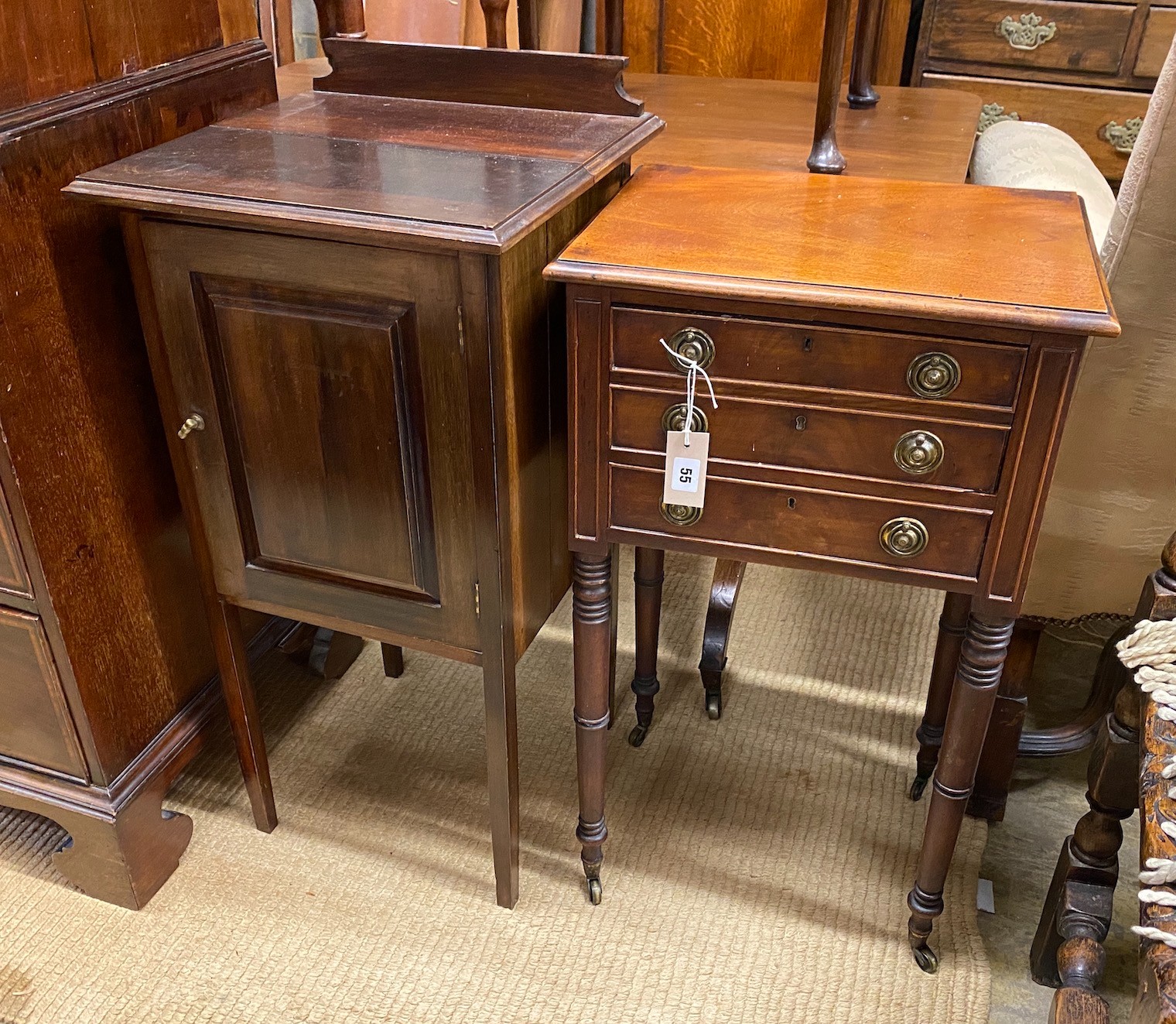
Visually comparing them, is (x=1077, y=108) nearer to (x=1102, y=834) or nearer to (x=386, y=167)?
(x=1102, y=834)

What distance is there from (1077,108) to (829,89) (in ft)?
5.07

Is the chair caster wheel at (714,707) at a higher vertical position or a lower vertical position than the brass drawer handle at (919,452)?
lower

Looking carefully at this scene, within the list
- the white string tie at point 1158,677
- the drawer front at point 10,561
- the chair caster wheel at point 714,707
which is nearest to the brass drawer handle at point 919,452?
the white string tie at point 1158,677

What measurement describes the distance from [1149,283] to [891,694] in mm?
773

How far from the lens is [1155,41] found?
7.66 ft

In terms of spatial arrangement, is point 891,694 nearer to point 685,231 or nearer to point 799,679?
point 799,679

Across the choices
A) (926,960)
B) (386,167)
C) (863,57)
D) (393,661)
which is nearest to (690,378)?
(386,167)

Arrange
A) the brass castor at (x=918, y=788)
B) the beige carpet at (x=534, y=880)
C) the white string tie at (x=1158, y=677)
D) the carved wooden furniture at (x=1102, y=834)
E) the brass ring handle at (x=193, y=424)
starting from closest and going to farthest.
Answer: the white string tie at (x=1158, y=677)
the carved wooden furniture at (x=1102, y=834)
the brass ring handle at (x=193, y=424)
the beige carpet at (x=534, y=880)
the brass castor at (x=918, y=788)

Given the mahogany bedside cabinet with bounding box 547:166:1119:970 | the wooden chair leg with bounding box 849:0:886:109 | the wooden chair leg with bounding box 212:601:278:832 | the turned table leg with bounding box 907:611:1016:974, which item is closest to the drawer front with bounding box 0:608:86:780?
the wooden chair leg with bounding box 212:601:278:832

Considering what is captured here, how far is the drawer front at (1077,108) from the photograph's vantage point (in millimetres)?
2418

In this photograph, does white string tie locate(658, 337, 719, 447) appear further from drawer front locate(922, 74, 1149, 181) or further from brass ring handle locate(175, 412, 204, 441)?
drawer front locate(922, 74, 1149, 181)

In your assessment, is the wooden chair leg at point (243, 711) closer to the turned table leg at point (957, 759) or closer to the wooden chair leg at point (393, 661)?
the wooden chair leg at point (393, 661)

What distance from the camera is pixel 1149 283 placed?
106 cm

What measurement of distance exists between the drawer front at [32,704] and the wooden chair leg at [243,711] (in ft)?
0.57
